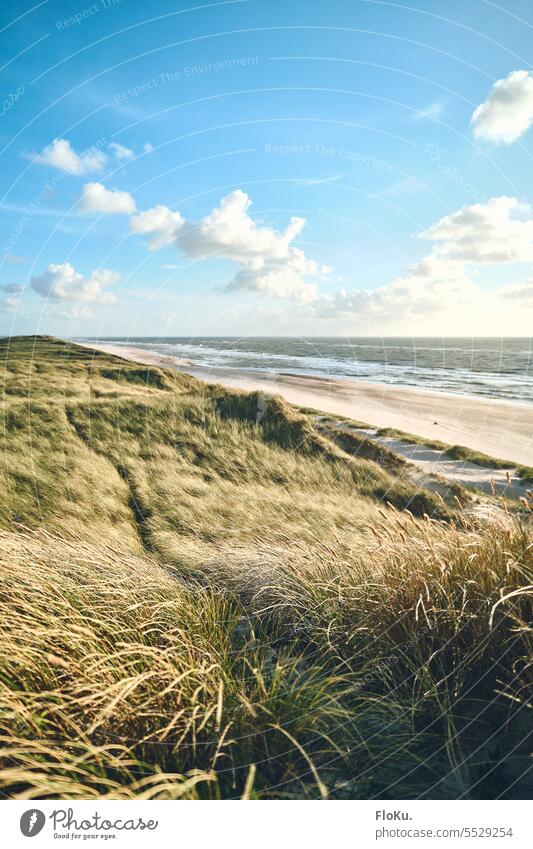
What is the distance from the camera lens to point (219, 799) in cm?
202

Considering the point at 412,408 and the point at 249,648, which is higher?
the point at 412,408

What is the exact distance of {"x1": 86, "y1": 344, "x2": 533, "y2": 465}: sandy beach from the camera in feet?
50.9

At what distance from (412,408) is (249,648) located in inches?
857

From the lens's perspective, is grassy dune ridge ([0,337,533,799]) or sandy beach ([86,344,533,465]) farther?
sandy beach ([86,344,533,465])

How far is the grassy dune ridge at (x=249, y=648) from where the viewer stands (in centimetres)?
211

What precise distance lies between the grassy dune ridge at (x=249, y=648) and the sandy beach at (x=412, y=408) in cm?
737

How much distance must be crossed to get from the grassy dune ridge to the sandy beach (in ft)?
24.2

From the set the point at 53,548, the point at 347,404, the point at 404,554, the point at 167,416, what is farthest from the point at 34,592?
the point at 347,404

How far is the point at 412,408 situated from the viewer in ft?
75.8

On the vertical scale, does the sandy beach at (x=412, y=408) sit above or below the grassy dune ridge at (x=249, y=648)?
above

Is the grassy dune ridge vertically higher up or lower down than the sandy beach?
lower down

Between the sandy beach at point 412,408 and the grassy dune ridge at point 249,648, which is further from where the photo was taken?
the sandy beach at point 412,408

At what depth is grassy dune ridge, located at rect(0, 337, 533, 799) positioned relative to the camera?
211cm
